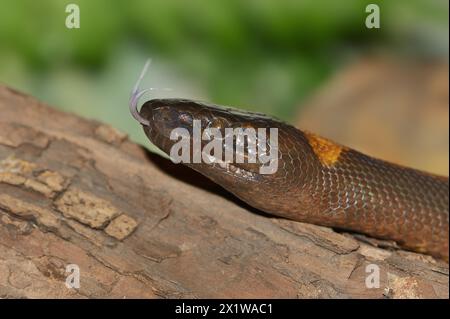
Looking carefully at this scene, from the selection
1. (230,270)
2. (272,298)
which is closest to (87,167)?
(230,270)

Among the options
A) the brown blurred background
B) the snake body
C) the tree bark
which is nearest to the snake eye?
the snake body

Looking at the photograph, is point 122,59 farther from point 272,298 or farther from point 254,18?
point 272,298

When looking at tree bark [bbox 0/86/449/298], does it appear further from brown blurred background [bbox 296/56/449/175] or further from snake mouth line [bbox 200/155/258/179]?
Answer: brown blurred background [bbox 296/56/449/175]

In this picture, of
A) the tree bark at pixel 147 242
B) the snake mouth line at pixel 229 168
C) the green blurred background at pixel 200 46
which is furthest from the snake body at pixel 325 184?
the green blurred background at pixel 200 46

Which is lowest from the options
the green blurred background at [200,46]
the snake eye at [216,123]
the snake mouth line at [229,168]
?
the snake mouth line at [229,168]

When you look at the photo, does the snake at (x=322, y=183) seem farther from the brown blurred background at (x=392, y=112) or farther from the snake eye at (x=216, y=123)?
the brown blurred background at (x=392, y=112)

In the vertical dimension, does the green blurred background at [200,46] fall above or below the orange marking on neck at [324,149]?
above

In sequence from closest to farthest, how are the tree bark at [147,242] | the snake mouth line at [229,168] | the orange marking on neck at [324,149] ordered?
the tree bark at [147,242] → the snake mouth line at [229,168] → the orange marking on neck at [324,149]
